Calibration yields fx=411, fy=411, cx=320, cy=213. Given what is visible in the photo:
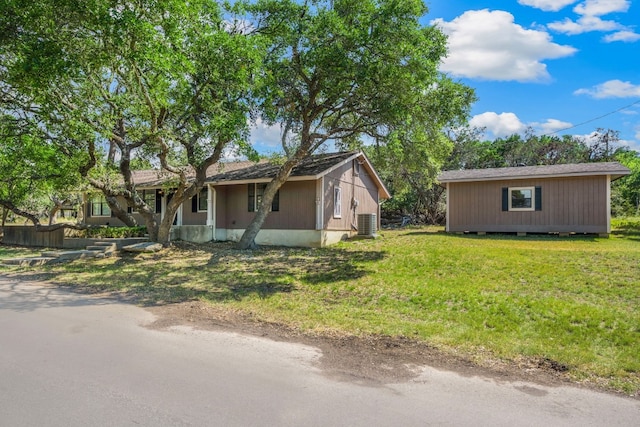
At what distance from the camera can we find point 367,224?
17.5 metres

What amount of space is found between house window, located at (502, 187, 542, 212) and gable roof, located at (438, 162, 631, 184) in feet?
2.00

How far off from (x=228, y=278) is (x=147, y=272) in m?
2.68

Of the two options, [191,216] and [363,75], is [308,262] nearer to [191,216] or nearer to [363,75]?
[363,75]

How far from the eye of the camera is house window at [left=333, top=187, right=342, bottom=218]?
681 inches

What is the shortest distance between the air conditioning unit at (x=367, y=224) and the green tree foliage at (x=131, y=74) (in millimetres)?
6682

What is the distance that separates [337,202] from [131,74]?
9.40 metres

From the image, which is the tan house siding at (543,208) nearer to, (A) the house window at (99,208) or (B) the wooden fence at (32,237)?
(A) the house window at (99,208)

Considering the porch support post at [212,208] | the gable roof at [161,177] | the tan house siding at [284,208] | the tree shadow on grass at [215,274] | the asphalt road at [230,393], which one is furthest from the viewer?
the gable roof at [161,177]

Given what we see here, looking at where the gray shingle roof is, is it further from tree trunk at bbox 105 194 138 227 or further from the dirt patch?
the dirt patch

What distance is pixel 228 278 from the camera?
1038cm

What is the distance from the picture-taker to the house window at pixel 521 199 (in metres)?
17.6

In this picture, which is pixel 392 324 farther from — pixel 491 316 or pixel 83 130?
pixel 83 130

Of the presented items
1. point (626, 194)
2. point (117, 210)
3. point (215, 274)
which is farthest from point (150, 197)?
point (626, 194)

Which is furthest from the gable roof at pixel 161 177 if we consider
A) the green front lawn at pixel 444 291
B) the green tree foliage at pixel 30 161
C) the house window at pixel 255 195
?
the green front lawn at pixel 444 291
